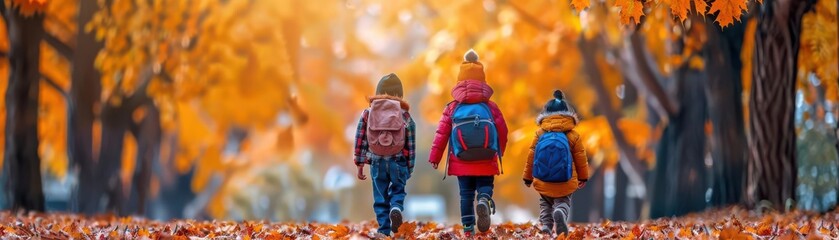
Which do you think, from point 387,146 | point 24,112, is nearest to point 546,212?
point 387,146

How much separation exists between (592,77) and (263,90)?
645cm

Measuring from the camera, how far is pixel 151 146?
75.4 feet

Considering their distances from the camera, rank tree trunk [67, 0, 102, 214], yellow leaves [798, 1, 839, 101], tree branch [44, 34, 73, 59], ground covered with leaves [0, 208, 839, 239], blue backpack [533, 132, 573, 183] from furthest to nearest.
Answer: tree branch [44, 34, 73, 59], tree trunk [67, 0, 102, 214], yellow leaves [798, 1, 839, 101], blue backpack [533, 132, 573, 183], ground covered with leaves [0, 208, 839, 239]

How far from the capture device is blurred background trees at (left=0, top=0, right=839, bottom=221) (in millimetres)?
13711

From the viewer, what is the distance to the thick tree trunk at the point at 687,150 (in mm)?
16531

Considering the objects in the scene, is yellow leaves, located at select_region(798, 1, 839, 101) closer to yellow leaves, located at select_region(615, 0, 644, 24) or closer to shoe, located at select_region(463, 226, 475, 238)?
yellow leaves, located at select_region(615, 0, 644, 24)

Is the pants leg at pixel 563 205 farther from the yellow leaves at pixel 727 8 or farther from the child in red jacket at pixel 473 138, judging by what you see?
the yellow leaves at pixel 727 8

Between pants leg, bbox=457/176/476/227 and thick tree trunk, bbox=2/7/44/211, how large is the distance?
887cm

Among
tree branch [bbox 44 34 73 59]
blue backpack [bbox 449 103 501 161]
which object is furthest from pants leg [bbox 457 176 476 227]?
tree branch [bbox 44 34 73 59]

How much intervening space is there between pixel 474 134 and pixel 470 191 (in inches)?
21.8

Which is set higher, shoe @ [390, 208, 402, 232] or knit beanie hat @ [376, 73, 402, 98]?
knit beanie hat @ [376, 73, 402, 98]

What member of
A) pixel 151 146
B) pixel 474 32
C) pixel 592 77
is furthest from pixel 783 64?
pixel 151 146

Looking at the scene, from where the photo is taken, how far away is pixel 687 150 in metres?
16.8

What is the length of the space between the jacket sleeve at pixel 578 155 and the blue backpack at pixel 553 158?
0.07 meters
